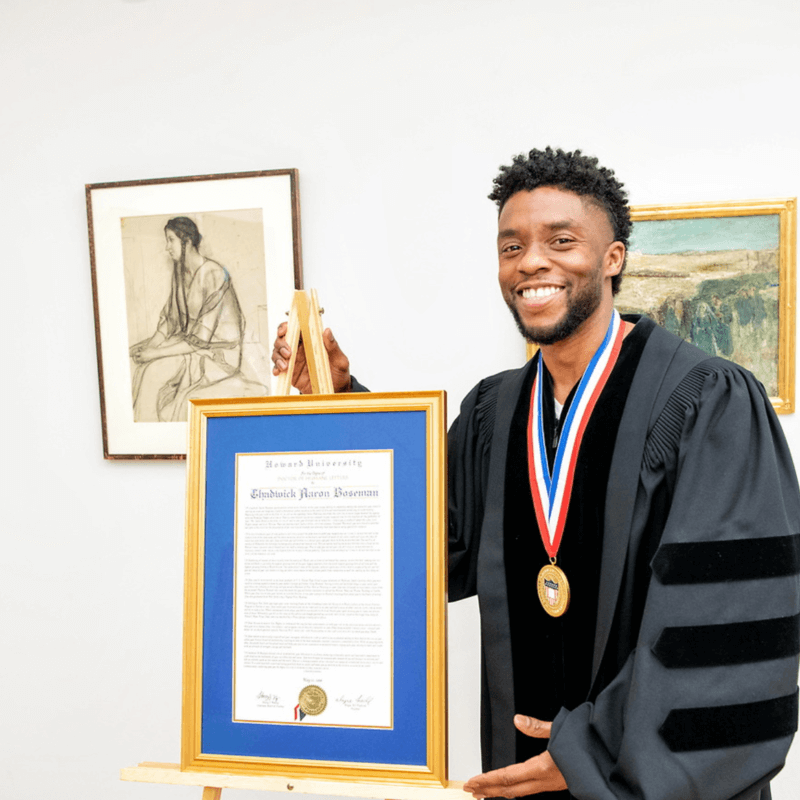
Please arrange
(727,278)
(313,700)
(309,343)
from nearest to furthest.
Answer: (313,700), (309,343), (727,278)

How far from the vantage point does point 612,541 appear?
59.1 inches

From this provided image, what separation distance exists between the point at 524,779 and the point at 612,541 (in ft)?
1.57

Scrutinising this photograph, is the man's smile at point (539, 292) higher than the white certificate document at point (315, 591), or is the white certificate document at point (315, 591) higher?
the man's smile at point (539, 292)

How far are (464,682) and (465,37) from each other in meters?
2.17

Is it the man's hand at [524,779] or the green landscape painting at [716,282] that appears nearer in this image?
the man's hand at [524,779]

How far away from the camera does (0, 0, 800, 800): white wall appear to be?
94.2 inches

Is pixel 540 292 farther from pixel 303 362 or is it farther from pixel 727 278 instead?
pixel 727 278

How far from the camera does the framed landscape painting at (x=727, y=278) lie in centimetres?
233

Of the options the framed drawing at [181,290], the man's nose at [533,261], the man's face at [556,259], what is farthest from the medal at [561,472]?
the framed drawing at [181,290]

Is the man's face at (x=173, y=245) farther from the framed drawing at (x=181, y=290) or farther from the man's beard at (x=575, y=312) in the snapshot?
the man's beard at (x=575, y=312)

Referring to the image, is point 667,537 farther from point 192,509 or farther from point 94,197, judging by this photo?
point 94,197

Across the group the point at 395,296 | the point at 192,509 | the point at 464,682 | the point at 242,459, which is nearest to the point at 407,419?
the point at 242,459

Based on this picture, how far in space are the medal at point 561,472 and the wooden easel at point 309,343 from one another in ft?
1.71
